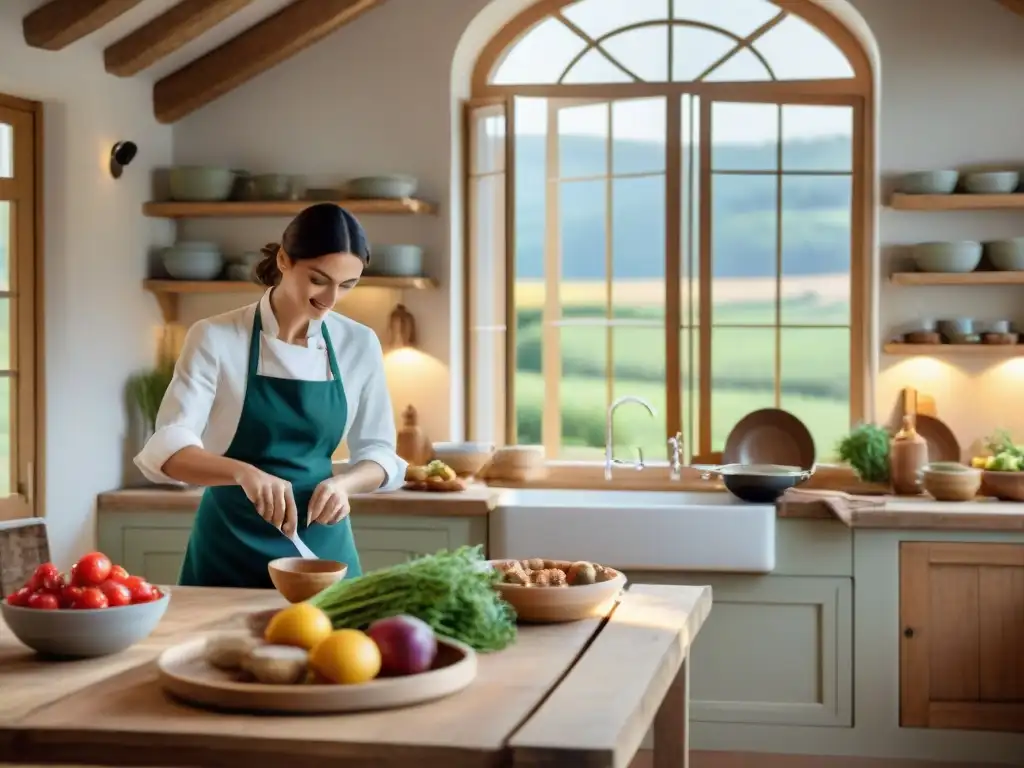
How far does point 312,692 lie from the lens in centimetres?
194

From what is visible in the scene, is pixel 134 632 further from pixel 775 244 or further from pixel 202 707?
pixel 775 244

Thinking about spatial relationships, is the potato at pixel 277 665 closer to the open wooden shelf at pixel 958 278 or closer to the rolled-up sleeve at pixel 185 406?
the rolled-up sleeve at pixel 185 406

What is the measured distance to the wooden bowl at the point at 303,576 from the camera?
260cm

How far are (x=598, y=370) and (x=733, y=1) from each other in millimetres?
1523

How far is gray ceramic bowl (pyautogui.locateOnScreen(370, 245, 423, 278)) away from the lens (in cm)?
546

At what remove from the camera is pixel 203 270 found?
5.59 metres

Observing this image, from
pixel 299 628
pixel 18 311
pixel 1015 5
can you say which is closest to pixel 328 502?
pixel 299 628

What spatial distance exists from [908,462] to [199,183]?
9.34 feet

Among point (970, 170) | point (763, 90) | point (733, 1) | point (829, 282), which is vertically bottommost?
point (829, 282)

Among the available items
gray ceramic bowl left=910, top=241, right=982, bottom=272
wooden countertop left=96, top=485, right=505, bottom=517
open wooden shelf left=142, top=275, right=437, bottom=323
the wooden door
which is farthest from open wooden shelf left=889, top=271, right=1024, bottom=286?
the wooden door

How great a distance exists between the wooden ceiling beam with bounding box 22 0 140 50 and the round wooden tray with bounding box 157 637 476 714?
3026mm

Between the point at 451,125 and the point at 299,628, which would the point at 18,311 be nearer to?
the point at 451,125

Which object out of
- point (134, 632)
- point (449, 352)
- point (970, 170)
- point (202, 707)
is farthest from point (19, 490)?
point (970, 170)

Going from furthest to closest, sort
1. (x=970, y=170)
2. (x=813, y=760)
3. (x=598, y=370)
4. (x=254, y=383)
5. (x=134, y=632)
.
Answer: (x=598, y=370), (x=970, y=170), (x=813, y=760), (x=254, y=383), (x=134, y=632)
